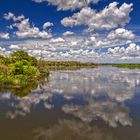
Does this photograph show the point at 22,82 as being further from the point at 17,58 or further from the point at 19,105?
the point at 17,58

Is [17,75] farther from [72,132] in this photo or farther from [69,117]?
[72,132]

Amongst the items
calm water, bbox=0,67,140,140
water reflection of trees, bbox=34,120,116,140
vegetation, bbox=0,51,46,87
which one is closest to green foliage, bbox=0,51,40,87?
vegetation, bbox=0,51,46,87

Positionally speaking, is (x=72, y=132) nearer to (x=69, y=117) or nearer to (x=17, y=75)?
(x=69, y=117)

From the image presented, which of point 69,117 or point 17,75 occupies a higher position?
point 17,75

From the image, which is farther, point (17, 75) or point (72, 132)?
point (17, 75)

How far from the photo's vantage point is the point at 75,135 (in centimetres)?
1636

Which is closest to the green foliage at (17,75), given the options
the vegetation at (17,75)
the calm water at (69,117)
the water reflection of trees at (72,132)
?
the vegetation at (17,75)

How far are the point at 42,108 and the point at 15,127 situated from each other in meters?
6.56

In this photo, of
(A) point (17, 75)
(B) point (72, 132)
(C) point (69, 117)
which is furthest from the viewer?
(A) point (17, 75)

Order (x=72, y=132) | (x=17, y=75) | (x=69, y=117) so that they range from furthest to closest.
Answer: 1. (x=17, y=75)
2. (x=69, y=117)
3. (x=72, y=132)

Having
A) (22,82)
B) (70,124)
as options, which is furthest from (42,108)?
(22,82)

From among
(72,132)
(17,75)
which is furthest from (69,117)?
(17,75)

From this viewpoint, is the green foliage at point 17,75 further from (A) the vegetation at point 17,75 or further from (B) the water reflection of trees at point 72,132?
(B) the water reflection of trees at point 72,132

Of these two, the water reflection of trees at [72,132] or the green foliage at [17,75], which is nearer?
the water reflection of trees at [72,132]
